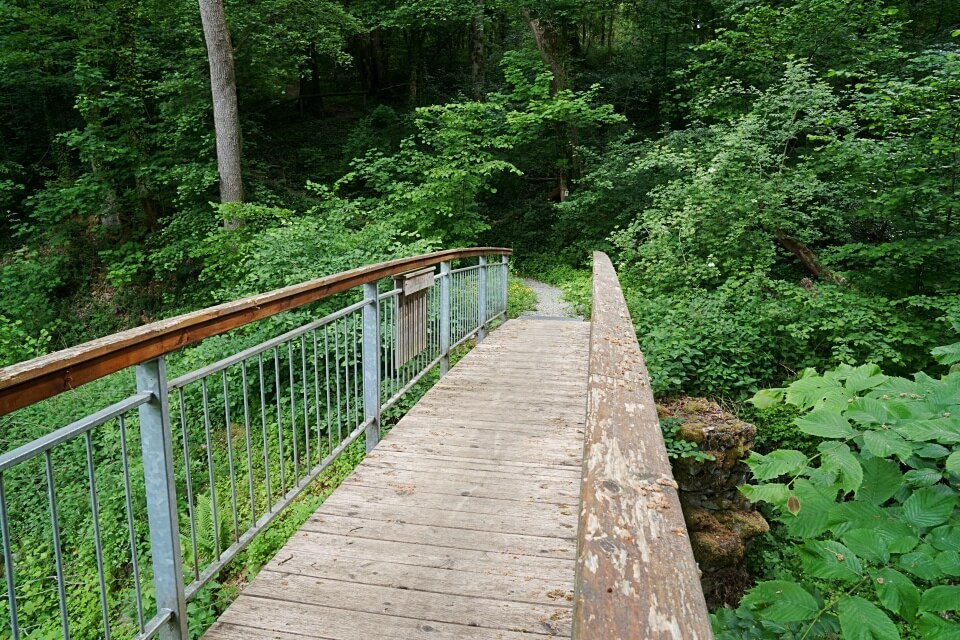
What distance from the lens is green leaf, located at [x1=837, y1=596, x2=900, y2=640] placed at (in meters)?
1.28

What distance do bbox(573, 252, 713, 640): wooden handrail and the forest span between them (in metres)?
0.67

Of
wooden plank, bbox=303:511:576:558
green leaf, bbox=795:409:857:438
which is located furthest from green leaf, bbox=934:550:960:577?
wooden plank, bbox=303:511:576:558

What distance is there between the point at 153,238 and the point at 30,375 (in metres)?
14.2

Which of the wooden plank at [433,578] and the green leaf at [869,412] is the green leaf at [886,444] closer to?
the green leaf at [869,412]

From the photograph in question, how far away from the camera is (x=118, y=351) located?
5.29 ft

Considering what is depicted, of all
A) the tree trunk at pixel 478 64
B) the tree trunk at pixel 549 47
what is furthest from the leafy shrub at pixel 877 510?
the tree trunk at pixel 478 64

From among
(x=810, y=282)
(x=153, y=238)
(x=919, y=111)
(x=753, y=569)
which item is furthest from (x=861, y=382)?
(x=153, y=238)

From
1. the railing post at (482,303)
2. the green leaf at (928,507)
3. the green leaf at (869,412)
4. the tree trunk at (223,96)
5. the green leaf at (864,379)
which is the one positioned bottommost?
the railing post at (482,303)

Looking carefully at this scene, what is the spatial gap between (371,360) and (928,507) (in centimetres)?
301

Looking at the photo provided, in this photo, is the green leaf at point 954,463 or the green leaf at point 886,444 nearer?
the green leaf at point 954,463

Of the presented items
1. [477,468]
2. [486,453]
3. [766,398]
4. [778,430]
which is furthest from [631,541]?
[778,430]

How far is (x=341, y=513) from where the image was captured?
2.97 m

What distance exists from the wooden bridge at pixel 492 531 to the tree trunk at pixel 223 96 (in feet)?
28.3

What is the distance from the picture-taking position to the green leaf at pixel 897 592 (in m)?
1.39
